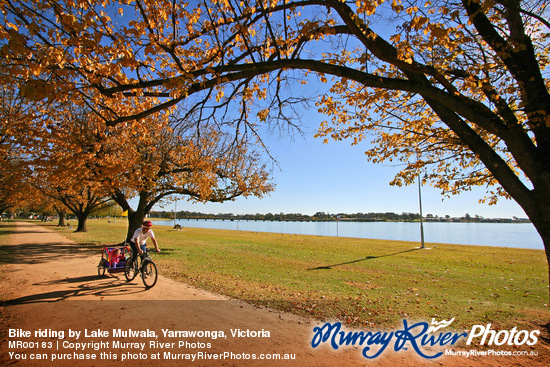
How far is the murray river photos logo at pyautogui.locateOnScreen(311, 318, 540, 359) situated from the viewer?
14.7ft

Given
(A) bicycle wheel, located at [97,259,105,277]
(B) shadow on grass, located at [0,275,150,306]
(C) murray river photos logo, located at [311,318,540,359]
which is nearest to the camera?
(C) murray river photos logo, located at [311,318,540,359]

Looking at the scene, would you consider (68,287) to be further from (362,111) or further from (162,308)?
(362,111)

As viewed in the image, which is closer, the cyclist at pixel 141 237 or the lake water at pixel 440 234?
the cyclist at pixel 141 237

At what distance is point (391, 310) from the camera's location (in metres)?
6.43

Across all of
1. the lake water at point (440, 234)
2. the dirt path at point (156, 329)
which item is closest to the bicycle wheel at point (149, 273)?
the dirt path at point (156, 329)

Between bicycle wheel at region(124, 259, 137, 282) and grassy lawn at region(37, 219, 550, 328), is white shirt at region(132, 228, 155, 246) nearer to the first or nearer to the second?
bicycle wheel at region(124, 259, 137, 282)

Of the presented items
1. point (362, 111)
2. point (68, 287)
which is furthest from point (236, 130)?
point (68, 287)

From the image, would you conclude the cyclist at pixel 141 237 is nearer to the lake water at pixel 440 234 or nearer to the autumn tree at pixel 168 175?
the autumn tree at pixel 168 175

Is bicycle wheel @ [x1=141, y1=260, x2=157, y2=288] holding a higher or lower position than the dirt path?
higher

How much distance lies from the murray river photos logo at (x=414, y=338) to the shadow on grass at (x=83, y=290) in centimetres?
532

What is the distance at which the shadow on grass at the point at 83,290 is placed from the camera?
6494 mm

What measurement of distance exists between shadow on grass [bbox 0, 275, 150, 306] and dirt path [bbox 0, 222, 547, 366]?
0.09 feet

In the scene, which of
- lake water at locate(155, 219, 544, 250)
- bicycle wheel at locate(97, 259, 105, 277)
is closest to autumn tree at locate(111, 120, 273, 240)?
bicycle wheel at locate(97, 259, 105, 277)

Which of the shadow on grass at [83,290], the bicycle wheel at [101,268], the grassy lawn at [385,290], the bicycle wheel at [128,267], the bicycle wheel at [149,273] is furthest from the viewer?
the bicycle wheel at [101,268]
